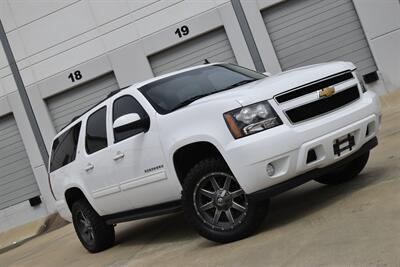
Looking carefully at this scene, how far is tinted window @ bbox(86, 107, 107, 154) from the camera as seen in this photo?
22.7 ft

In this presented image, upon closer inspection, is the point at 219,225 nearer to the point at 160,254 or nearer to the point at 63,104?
the point at 160,254

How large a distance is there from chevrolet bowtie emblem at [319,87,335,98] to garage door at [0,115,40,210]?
42.9 ft

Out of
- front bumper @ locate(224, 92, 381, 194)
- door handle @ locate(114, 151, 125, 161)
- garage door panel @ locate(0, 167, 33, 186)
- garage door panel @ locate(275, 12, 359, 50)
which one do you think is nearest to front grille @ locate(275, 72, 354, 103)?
front bumper @ locate(224, 92, 381, 194)

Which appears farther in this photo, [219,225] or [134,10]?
[134,10]

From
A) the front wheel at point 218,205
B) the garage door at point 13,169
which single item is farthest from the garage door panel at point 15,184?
the front wheel at point 218,205

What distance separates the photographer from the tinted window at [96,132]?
6.93 m

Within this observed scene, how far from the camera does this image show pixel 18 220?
55.2 feet

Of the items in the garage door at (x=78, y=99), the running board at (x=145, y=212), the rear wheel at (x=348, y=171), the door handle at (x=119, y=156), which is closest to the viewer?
the running board at (x=145, y=212)

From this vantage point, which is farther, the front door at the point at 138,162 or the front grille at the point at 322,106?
the front door at the point at 138,162

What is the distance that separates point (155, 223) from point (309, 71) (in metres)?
4.19

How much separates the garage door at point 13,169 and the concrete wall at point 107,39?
33 cm

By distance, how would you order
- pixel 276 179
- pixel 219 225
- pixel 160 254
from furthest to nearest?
pixel 160 254
pixel 219 225
pixel 276 179

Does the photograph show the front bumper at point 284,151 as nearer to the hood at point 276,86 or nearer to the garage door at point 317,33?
the hood at point 276,86

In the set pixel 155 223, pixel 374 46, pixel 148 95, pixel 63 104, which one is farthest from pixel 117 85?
pixel 148 95
